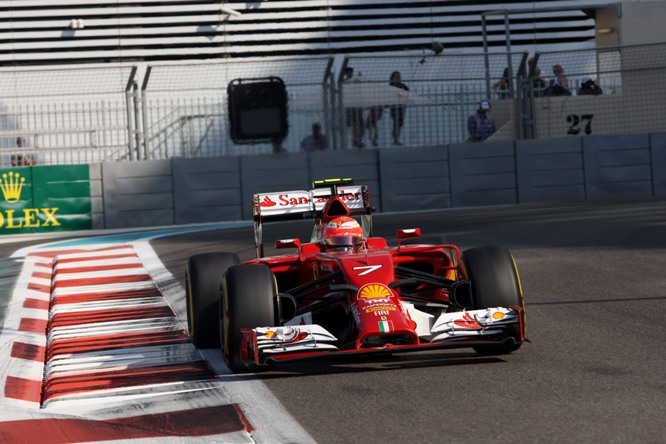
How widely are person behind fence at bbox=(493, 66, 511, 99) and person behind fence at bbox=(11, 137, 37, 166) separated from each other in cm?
789

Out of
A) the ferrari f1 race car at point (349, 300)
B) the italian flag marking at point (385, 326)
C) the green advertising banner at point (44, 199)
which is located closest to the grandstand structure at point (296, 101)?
the green advertising banner at point (44, 199)

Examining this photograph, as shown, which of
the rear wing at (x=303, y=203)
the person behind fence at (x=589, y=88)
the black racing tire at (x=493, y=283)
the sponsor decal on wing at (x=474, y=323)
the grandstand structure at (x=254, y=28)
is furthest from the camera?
the grandstand structure at (x=254, y=28)

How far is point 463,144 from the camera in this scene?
65.3 feet

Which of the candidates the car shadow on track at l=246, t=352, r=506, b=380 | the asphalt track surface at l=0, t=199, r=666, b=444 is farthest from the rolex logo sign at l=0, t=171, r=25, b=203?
the car shadow on track at l=246, t=352, r=506, b=380

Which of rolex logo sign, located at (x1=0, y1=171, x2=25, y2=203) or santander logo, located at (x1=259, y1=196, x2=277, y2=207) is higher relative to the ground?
rolex logo sign, located at (x1=0, y1=171, x2=25, y2=203)

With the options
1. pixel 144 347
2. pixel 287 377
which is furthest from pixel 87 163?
pixel 287 377

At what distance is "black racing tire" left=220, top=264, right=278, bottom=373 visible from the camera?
240 inches

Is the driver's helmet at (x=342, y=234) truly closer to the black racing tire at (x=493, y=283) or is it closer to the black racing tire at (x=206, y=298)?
the black racing tire at (x=206, y=298)

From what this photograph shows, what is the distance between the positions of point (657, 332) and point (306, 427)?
277 cm

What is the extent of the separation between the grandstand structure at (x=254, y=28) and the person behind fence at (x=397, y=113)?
9711 millimetres

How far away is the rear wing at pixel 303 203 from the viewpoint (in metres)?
7.76

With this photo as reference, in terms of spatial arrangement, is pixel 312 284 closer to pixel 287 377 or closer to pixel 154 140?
pixel 287 377

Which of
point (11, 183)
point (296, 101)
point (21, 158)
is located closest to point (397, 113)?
point (296, 101)

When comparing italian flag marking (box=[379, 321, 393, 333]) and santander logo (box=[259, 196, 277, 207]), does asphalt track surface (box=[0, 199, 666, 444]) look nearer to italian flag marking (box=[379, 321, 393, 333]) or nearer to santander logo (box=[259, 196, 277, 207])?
italian flag marking (box=[379, 321, 393, 333])
